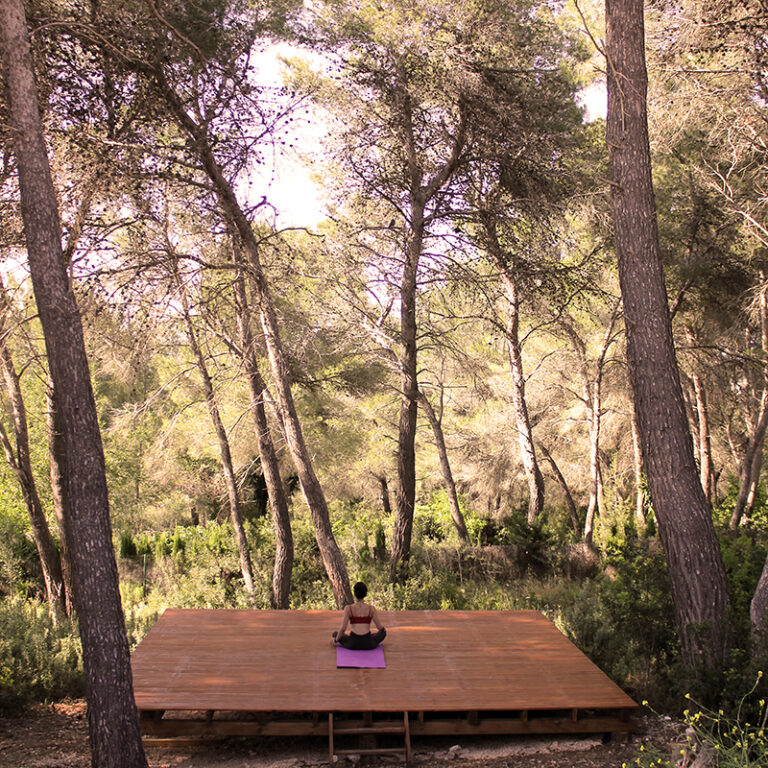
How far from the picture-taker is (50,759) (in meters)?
5.84

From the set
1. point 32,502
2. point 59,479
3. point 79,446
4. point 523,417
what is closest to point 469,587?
point 523,417

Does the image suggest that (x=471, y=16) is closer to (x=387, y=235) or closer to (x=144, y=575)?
(x=387, y=235)

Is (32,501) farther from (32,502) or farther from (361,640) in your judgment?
(361,640)

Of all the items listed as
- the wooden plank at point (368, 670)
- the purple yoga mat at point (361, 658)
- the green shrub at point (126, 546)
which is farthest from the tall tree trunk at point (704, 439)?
the green shrub at point (126, 546)

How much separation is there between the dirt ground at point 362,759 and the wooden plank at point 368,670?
34cm

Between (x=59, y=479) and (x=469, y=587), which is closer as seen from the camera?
(x=59, y=479)

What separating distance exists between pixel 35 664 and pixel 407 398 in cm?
623

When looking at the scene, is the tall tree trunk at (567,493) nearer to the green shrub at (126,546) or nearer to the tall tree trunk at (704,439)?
the tall tree trunk at (704,439)

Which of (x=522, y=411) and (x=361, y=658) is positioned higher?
(x=522, y=411)

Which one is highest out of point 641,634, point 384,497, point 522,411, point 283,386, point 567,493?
point 283,386

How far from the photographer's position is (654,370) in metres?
6.67

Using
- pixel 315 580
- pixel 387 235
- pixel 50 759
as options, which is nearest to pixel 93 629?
pixel 50 759

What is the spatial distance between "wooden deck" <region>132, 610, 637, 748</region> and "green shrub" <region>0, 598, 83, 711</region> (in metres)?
1.07

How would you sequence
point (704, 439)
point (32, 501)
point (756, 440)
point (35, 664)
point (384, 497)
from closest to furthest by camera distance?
point (35, 664)
point (32, 501)
point (756, 440)
point (704, 439)
point (384, 497)
